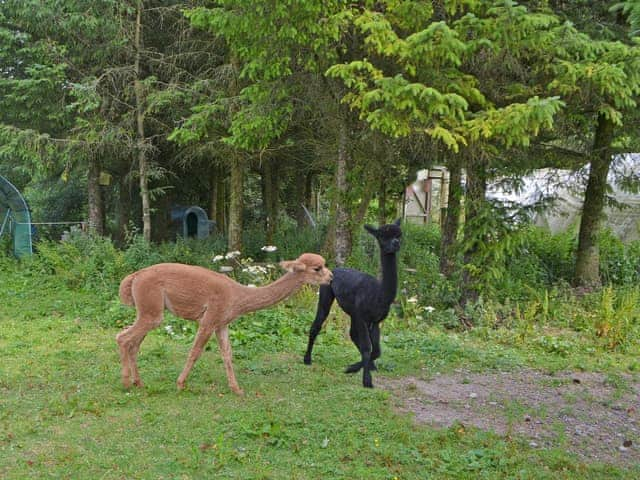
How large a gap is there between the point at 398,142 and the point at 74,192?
10899 millimetres

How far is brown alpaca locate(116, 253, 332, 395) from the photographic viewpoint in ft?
18.5

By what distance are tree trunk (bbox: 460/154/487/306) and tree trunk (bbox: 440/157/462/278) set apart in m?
0.32

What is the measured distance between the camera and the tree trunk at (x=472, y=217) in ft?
30.6

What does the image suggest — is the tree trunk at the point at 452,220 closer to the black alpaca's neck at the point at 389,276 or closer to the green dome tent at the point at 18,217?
the black alpaca's neck at the point at 389,276

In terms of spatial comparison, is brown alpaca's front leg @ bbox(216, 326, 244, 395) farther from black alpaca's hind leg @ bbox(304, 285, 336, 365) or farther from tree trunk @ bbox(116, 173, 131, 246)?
tree trunk @ bbox(116, 173, 131, 246)

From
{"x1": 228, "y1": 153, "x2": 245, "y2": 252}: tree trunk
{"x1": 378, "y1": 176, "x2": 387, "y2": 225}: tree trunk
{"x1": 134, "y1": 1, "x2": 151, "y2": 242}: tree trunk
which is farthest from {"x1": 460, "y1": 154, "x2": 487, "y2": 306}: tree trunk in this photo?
{"x1": 134, "y1": 1, "x2": 151, "y2": 242}: tree trunk

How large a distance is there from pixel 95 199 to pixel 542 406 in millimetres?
10949

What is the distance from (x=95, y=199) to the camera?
1344cm

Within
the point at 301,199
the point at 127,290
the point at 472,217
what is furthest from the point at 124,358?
the point at 301,199

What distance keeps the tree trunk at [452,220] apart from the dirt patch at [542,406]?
377cm

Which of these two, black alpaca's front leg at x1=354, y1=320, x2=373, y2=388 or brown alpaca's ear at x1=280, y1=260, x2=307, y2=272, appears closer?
brown alpaca's ear at x1=280, y1=260, x2=307, y2=272

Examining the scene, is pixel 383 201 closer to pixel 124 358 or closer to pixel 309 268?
pixel 309 268

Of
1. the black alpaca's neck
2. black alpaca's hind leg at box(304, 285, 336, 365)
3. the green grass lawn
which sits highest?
the black alpaca's neck

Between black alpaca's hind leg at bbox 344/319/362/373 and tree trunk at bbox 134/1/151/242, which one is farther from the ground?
tree trunk at bbox 134/1/151/242
